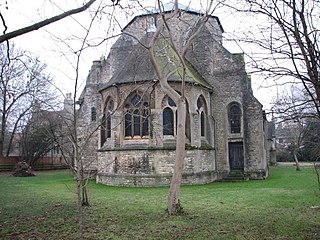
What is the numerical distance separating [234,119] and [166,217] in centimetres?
1612

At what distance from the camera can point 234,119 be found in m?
25.2

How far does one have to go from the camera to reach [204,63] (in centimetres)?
2525

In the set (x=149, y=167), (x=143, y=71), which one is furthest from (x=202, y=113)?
(x=149, y=167)

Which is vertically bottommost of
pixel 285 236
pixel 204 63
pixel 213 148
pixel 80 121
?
pixel 285 236

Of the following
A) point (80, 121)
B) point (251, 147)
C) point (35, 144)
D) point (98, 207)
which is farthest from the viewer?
point (35, 144)

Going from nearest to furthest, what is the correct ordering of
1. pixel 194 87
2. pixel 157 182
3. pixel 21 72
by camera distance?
pixel 157 182 < pixel 194 87 < pixel 21 72

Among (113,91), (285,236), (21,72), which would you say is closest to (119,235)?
(285,236)

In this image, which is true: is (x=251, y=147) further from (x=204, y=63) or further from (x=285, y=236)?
(x=285, y=236)

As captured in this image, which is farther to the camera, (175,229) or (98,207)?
(98,207)

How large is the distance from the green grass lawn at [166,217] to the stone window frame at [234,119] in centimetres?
984

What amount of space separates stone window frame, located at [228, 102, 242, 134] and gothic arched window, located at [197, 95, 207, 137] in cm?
258

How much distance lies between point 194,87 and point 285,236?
14584mm

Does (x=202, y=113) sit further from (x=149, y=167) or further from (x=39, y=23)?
(x=39, y=23)

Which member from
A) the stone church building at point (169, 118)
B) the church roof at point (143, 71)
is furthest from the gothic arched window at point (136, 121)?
the church roof at point (143, 71)
